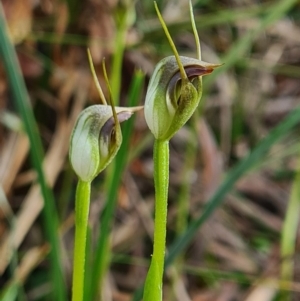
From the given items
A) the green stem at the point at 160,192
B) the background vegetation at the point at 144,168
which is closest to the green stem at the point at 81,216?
the green stem at the point at 160,192

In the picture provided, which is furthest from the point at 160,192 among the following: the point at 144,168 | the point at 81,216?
the point at 144,168

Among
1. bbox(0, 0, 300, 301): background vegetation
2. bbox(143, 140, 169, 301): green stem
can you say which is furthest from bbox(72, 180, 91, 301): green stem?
bbox(0, 0, 300, 301): background vegetation

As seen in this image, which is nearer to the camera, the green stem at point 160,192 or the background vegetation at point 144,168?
the green stem at point 160,192

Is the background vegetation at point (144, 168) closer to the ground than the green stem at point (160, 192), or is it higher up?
higher up

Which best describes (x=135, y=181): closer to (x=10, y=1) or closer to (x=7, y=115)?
(x=7, y=115)

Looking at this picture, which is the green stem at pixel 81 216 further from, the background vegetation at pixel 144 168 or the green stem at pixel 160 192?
the background vegetation at pixel 144 168

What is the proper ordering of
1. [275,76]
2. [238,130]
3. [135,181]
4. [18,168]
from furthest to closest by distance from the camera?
[275,76] → [238,130] → [135,181] → [18,168]

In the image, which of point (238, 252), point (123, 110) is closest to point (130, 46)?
point (238, 252)

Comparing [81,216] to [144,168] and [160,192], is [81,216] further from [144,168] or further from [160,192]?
[144,168]
